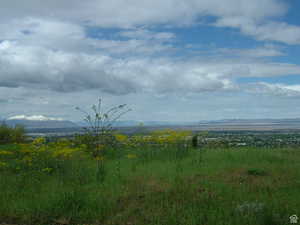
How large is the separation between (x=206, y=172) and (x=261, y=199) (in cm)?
265

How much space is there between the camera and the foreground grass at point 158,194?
5703 millimetres

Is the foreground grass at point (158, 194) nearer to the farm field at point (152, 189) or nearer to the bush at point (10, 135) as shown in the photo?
the farm field at point (152, 189)

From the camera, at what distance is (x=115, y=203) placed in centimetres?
648

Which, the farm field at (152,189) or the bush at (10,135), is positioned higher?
the bush at (10,135)

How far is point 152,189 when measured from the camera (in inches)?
289

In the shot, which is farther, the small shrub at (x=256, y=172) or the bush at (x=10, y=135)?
the bush at (x=10, y=135)

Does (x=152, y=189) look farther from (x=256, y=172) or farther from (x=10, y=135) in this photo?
(x=10, y=135)

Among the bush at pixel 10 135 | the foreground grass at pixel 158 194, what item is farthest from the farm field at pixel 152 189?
the bush at pixel 10 135

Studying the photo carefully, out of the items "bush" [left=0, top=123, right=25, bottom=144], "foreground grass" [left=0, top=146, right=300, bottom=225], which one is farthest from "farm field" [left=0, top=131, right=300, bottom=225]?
"bush" [left=0, top=123, right=25, bottom=144]

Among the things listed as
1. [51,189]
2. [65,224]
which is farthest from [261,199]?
[51,189]

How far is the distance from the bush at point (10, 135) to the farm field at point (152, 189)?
559 centimetres

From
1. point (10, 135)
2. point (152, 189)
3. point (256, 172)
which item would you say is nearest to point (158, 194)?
point (152, 189)

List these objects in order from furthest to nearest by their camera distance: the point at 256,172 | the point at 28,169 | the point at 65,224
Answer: the point at 28,169 → the point at 256,172 → the point at 65,224

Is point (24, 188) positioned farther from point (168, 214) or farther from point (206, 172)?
point (206, 172)
